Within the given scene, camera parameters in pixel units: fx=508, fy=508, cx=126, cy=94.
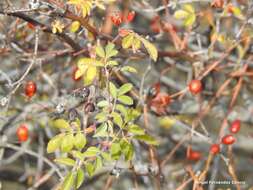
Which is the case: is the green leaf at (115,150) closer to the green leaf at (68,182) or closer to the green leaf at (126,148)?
the green leaf at (126,148)

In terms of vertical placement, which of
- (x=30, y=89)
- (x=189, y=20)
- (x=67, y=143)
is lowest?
(x=67, y=143)

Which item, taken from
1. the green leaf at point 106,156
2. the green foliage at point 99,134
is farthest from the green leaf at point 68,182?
the green leaf at point 106,156

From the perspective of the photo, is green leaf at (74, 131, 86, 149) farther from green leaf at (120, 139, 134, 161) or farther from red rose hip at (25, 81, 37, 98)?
red rose hip at (25, 81, 37, 98)

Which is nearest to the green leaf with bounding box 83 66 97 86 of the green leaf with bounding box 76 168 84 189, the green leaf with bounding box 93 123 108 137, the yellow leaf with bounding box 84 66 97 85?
the yellow leaf with bounding box 84 66 97 85

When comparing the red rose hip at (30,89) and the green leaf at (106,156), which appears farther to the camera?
the red rose hip at (30,89)

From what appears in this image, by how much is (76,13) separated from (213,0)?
0.65 m

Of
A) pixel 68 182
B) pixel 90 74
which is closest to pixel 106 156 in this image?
pixel 68 182

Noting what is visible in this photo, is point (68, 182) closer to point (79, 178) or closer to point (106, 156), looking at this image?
point (79, 178)

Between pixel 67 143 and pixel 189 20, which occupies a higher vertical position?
pixel 189 20

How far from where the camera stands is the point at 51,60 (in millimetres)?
2596

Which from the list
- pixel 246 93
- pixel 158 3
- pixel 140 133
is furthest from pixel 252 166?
pixel 140 133

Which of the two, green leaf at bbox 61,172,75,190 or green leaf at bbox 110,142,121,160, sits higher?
green leaf at bbox 110,142,121,160

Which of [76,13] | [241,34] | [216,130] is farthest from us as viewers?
[216,130]

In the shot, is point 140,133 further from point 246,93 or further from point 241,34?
point 246,93
